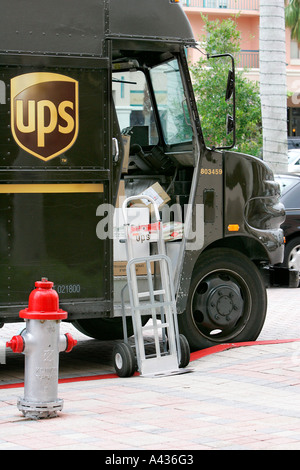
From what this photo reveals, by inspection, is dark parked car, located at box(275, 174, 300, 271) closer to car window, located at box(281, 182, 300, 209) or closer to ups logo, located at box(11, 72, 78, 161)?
car window, located at box(281, 182, 300, 209)

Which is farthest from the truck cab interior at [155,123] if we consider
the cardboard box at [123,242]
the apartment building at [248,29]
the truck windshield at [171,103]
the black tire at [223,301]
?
the apartment building at [248,29]

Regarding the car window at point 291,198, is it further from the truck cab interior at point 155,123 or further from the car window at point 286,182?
the truck cab interior at point 155,123

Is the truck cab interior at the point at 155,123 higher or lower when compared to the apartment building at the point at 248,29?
lower

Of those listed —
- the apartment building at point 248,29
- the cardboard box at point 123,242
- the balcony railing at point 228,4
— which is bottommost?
the cardboard box at point 123,242

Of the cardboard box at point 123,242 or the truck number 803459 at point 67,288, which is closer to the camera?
the truck number 803459 at point 67,288

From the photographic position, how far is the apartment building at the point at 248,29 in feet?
147

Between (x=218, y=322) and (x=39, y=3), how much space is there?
3.41m

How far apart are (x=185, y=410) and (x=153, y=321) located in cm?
177

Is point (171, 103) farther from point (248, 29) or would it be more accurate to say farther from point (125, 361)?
point (248, 29)

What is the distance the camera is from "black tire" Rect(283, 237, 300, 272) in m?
15.4

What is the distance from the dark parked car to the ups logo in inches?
314

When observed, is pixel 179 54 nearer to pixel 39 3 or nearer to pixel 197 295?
pixel 39 3

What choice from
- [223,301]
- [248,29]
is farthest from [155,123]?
[248,29]

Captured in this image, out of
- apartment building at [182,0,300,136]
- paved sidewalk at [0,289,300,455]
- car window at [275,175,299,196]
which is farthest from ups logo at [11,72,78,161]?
apartment building at [182,0,300,136]
